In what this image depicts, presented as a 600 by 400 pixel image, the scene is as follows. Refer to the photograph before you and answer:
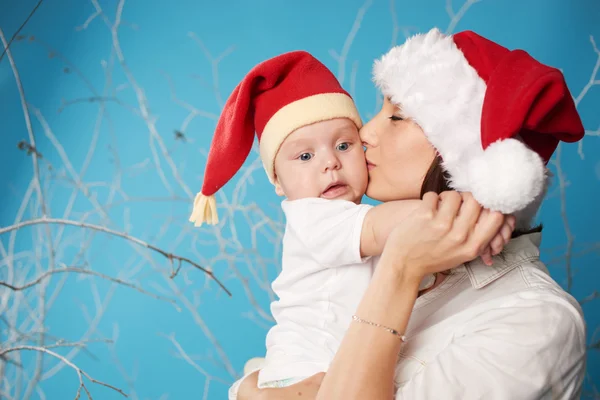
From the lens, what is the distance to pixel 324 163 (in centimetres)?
142

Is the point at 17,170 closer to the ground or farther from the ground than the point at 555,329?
farther from the ground

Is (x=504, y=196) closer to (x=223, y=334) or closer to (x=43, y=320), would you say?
(x=223, y=334)

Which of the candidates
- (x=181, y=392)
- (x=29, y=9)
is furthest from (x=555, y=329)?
(x=29, y=9)

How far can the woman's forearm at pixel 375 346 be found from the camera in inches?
39.0

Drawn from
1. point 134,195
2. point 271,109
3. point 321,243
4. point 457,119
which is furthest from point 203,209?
point 134,195

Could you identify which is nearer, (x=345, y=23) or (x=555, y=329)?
(x=555, y=329)

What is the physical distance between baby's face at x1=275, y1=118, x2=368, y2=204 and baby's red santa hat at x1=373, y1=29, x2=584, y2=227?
0.18 metres

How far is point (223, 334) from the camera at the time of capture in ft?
9.07

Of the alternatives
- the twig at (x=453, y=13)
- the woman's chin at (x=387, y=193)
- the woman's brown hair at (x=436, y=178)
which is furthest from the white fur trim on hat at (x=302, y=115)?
the twig at (x=453, y=13)

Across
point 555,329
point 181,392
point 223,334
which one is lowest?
point 555,329

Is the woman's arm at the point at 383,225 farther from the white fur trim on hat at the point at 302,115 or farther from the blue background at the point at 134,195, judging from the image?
the blue background at the point at 134,195

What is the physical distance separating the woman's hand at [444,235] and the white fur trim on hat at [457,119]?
0.03 meters

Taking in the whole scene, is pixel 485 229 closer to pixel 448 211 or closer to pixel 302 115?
pixel 448 211

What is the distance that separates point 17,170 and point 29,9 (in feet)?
→ 2.41
